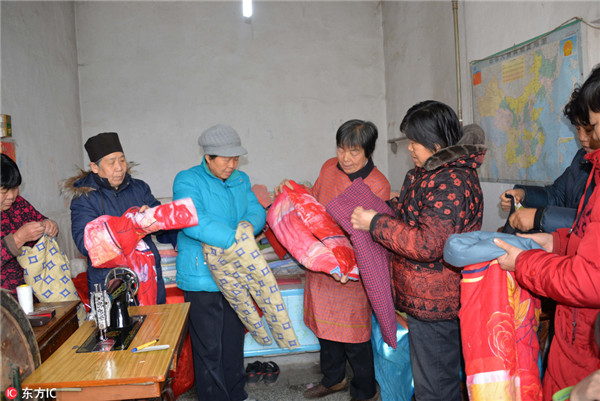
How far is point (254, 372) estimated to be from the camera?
3182 millimetres

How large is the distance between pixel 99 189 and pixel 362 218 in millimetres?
1476

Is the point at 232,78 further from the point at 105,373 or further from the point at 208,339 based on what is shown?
the point at 105,373

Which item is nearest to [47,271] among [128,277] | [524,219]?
[128,277]

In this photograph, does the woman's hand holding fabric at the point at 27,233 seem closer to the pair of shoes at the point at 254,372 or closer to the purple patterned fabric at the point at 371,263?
the purple patterned fabric at the point at 371,263

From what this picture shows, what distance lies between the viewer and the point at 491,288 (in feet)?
5.42

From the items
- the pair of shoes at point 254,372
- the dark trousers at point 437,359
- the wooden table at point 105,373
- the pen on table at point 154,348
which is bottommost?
the pair of shoes at point 254,372

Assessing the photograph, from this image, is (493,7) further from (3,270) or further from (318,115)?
(3,270)

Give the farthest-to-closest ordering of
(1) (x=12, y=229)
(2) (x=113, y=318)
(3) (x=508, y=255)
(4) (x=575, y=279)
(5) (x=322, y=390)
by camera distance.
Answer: (5) (x=322, y=390)
(1) (x=12, y=229)
(2) (x=113, y=318)
(3) (x=508, y=255)
(4) (x=575, y=279)

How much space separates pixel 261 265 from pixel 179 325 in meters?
0.57

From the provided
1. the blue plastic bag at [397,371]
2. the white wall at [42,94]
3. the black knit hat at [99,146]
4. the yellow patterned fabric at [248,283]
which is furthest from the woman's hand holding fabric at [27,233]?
the blue plastic bag at [397,371]

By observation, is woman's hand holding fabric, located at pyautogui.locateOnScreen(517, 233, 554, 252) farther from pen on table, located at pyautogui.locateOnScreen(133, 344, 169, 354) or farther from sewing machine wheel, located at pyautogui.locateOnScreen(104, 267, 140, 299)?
sewing machine wheel, located at pyautogui.locateOnScreen(104, 267, 140, 299)

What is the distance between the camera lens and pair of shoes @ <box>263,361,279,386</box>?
3.15 meters

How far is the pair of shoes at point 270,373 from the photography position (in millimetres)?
3150

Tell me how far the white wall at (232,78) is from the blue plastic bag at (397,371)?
3.17 metres
